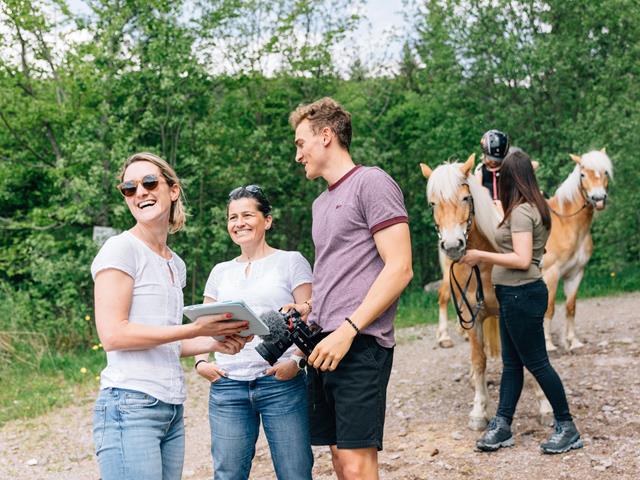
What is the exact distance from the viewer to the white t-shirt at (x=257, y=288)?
3062 millimetres

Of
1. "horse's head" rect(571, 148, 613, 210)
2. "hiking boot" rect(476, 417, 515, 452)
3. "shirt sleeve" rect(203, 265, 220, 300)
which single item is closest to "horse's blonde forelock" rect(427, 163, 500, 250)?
"hiking boot" rect(476, 417, 515, 452)

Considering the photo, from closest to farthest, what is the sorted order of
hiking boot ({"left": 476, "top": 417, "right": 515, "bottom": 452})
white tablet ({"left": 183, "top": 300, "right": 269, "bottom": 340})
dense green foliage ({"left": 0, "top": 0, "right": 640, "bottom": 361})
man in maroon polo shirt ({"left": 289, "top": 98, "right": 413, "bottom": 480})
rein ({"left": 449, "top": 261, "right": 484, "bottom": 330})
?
1. white tablet ({"left": 183, "top": 300, "right": 269, "bottom": 340})
2. man in maroon polo shirt ({"left": 289, "top": 98, "right": 413, "bottom": 480})
3. hiking boot ({"left": 476, "top": 417, "right": 515, "bottom": 452})
4. rein ({"left": 449, "top": 261, "right": 484, "bottom": 330})
5. dense green foliage ({"left": 0, "top": 0, "right": 640, "bottom": 361})

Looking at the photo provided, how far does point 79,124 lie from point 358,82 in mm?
6180

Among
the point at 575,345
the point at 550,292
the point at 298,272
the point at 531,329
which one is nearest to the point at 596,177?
the point at 550,292

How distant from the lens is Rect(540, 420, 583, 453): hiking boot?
458 cm

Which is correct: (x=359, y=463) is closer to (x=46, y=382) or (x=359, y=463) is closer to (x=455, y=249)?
(x=455, y=249)

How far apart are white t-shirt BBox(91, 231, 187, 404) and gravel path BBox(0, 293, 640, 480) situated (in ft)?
8.47

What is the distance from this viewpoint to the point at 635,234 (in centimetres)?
1360

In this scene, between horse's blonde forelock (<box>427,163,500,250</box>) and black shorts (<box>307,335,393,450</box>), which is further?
horse's blonde forelock (<box>427,163,500,250</box>)

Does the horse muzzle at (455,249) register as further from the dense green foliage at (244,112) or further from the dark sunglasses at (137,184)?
the dense green foliage at (244,112)

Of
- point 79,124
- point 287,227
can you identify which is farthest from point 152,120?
point 287,227

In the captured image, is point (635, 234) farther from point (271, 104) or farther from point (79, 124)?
point (79, 124)

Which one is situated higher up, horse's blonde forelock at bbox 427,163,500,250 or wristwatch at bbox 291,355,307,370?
horse's blonde forelock at bbox 427,163,500,250

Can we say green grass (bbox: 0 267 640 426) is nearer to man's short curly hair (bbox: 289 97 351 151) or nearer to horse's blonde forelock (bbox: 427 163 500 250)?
horse's blonde forelock (bbox: 427 163 500 250)
